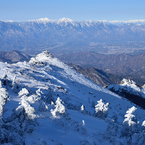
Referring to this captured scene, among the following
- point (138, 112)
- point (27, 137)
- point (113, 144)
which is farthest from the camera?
point (138, 112)

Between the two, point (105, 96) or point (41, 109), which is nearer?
point (41, 109)

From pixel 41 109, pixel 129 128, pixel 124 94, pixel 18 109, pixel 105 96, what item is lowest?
pixel 124 94

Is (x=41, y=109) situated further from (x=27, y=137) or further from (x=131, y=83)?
(x=131, y=83)

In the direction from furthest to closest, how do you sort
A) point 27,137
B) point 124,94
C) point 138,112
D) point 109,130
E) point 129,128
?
point 124,94, point 138,112, point 129,128, point 109,130, point 27,137

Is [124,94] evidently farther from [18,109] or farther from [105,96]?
[18,109]

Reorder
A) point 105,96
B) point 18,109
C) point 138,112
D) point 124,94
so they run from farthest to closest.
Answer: point 124,94 → point 105,96 → point 138,112 → point 18,109

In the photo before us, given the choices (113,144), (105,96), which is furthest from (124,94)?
(113,144)

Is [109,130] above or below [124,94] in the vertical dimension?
above

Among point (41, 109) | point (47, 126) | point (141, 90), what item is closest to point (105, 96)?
point (141, 90)

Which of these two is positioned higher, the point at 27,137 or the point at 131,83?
the point at 27,137
